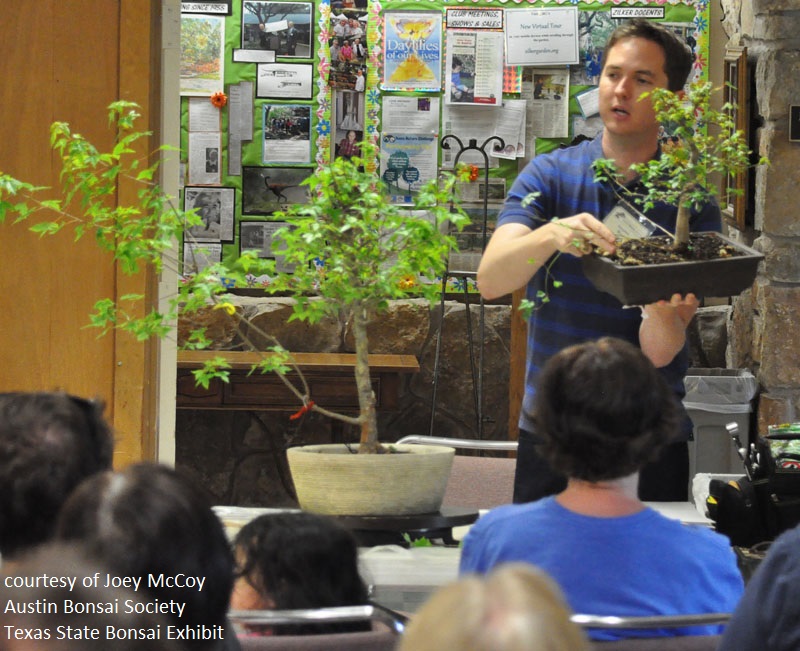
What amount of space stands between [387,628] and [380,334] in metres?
3.59

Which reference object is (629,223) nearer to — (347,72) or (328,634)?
(328,634)

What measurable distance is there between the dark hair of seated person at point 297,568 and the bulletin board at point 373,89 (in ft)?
12.1

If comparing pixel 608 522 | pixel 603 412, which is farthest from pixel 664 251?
pixel 608 522

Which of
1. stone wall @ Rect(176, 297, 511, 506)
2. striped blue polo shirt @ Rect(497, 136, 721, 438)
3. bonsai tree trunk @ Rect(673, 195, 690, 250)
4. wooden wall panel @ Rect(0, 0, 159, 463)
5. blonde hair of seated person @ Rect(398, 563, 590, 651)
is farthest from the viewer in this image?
stone wall @ Rect(176, 297, 511, 506)

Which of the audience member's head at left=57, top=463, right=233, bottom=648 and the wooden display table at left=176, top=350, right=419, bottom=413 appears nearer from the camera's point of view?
the audience member's head at left=57, top=463, right=233, bottom=648

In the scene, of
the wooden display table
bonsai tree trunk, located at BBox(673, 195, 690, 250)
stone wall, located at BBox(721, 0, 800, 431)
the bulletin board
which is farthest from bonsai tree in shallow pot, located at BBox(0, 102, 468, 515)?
the bulletin board

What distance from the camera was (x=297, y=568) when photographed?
1501 mm

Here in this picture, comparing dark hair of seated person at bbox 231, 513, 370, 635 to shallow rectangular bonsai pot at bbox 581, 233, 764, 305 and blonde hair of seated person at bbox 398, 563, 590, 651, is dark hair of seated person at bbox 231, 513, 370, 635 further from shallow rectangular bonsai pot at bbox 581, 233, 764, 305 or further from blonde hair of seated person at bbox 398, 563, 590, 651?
blonde hair of seated person at bbox 398, 563, 590, 651

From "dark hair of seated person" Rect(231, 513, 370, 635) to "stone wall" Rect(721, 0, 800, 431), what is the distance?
2930 mm

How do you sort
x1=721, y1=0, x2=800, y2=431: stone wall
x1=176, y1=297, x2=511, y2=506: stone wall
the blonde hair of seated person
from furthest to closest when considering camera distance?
x1=176, y1=297, x2=511, y2=506: stone wall
x1=721, y1=0, x2=800, y2=431: stone wall
the blonde hair of seated person

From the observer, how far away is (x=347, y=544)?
1.50m

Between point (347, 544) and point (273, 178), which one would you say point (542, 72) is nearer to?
point (273, 178)

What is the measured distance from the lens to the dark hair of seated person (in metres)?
1.48

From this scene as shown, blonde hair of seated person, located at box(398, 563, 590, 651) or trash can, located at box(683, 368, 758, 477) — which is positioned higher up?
blonde hair of seated person, located at box(398, 563, 590, 651)
